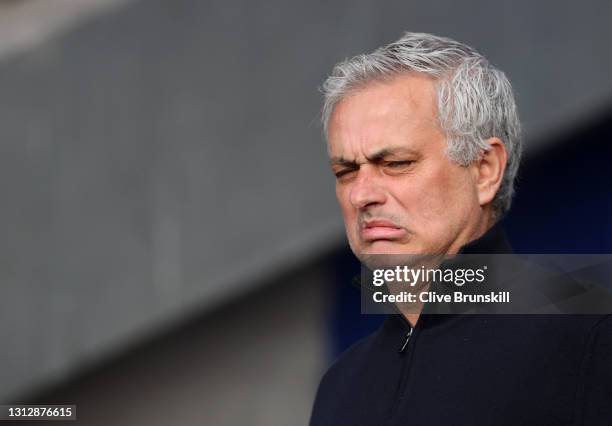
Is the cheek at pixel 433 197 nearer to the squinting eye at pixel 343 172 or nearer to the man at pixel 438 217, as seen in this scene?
the man at pixel 438 217


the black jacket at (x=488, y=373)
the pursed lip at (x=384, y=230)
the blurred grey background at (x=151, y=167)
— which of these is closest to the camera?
the black jacket at (x=488, y=373)

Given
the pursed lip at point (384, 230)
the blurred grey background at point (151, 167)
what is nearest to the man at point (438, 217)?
the pursed lip at point (384, 230)

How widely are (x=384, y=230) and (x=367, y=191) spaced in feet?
0.30

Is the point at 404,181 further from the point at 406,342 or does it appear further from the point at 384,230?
the point at 406,342

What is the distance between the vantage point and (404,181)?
6.85 feet

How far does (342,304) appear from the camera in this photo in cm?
496

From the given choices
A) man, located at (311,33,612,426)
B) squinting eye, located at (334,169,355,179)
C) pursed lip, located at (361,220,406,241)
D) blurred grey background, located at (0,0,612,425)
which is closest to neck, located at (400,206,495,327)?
man, located at (311,33,612,426)

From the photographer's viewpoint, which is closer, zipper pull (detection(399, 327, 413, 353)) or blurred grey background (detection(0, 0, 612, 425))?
zipper pull (detection(399, 327, 413, 353))

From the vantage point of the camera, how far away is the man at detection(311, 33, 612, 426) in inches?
75.1

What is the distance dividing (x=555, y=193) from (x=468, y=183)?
2.60 meters

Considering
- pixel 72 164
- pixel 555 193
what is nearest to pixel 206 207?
pixel 72 164

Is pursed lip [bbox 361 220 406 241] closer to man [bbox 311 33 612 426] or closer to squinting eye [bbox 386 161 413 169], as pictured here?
man [bbox 311 33 612 426]

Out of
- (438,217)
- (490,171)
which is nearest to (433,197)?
(438,217)

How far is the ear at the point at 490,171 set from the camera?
2.15 meters
